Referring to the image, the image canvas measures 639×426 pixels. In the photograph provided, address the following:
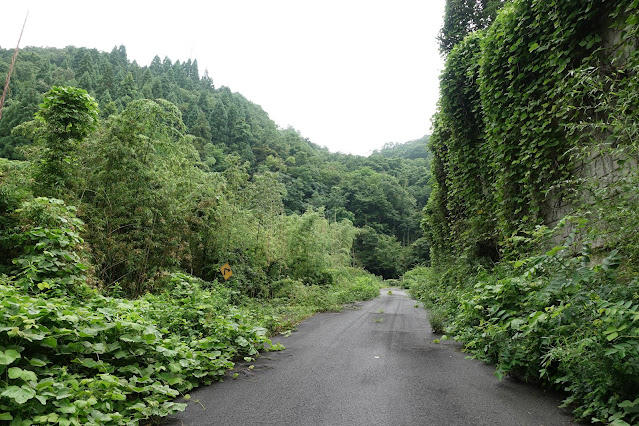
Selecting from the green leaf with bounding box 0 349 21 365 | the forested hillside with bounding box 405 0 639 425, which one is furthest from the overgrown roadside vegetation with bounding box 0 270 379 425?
the forested hillside with bounding box 405 0 639 425

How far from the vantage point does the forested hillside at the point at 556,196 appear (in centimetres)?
255

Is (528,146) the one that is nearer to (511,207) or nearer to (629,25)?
(511,207)

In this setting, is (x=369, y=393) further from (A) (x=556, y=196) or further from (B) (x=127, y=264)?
(B) (x=127, y=264)

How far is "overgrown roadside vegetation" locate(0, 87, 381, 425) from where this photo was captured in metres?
2.51

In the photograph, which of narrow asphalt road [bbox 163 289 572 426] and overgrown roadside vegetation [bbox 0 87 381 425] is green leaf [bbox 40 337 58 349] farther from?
narrow asphalt road [bbox 163 289 572 426]

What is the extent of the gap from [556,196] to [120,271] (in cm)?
768

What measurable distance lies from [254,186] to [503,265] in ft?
28.5

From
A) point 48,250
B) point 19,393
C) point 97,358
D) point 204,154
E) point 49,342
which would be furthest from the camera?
point 204,154

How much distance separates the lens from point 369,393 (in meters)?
3.37

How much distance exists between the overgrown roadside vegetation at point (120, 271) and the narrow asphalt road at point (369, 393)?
430 millimetres

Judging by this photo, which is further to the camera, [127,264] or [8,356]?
[127,264]

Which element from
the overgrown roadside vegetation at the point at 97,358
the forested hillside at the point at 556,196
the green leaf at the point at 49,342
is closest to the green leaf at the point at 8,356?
the overgrown roadside vegetation at the point at 97,358

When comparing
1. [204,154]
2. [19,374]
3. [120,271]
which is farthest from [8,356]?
[204,154]

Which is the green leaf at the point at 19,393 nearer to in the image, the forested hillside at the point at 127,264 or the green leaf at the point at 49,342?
the forested hillside at the point at 127,264
